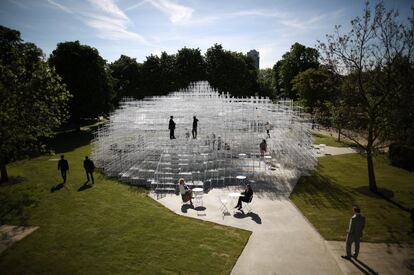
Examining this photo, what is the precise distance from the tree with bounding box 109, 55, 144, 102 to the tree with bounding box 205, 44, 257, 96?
54.8ft

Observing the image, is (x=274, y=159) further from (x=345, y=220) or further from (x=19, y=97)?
(x=19, y=97)

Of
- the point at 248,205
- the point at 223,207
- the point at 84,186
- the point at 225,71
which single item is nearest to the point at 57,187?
the point at 84,186

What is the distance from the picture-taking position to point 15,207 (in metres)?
16.0

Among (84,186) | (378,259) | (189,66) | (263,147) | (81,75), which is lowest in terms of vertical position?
(378,259)

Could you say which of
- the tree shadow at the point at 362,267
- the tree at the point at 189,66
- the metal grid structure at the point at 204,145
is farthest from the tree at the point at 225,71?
the tree shadow at the point at 362,267

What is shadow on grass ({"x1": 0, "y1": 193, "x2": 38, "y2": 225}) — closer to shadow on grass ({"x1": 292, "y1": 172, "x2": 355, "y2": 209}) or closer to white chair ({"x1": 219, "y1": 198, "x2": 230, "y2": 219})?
white chair ({"x1": 219, "y1": 198, "x2": 230, "y2": 219})

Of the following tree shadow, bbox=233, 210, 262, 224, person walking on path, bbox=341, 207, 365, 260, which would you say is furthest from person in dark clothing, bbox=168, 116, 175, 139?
person walking on path, bbox=341, 207, 365, 260

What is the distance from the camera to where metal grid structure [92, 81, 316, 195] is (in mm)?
21109

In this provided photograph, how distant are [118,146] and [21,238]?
13.4 metres

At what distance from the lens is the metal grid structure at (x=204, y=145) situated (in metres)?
21.1

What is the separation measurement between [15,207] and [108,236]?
7.50m

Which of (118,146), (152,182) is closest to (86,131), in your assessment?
(118,146)

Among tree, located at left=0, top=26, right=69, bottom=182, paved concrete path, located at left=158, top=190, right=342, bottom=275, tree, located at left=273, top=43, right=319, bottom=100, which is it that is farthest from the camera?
tree, located at left=273, top=43, right=319, bottom=100

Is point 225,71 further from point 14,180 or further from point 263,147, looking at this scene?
point 14,180
